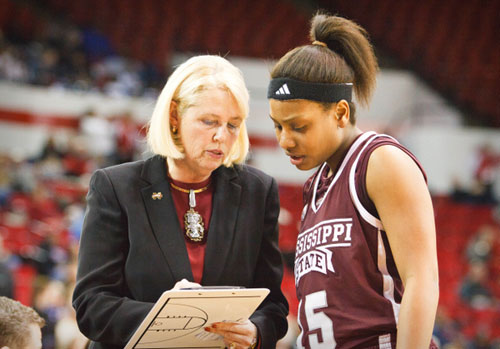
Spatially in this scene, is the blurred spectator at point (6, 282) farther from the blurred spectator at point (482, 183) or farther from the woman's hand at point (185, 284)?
the blurred spectator at point (482, 183)

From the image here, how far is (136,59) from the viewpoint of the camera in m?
14.0

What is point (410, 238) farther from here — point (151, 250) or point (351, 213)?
point (151, 250)

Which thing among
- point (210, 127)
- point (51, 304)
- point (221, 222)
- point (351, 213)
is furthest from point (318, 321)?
point (51, 304)

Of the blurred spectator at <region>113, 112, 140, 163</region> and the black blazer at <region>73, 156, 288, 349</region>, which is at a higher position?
the black blazer at <region>73, 156, 288, 349</region>

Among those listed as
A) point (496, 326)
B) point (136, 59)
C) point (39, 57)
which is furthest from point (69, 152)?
point (496, 326)

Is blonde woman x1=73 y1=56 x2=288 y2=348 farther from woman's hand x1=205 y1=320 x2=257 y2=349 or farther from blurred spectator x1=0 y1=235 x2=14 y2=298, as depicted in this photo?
blurred spectator x1=0 y1=235 x2=14 y2=298

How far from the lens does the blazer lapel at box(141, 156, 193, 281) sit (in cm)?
221

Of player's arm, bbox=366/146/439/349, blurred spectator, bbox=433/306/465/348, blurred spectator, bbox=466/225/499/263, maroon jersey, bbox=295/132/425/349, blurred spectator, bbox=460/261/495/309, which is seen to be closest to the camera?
player's arm, bbox=366/146/439/349

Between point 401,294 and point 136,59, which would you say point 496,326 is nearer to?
point 401,294

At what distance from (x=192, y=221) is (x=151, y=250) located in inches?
7.4

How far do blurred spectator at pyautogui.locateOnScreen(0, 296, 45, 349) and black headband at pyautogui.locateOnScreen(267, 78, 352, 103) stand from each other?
1.06 meters

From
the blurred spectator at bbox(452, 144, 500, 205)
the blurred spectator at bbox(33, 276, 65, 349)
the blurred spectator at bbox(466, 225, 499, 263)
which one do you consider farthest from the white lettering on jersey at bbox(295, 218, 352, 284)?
the blurred spectator at bbox(452, 144, 500, 205)

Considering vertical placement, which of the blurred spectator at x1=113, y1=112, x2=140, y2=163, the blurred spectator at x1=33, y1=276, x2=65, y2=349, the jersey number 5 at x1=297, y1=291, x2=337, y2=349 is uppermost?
the jersey number 5 at x1=297, y1=291, x2=337, y2=349

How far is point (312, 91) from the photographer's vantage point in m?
2.08
